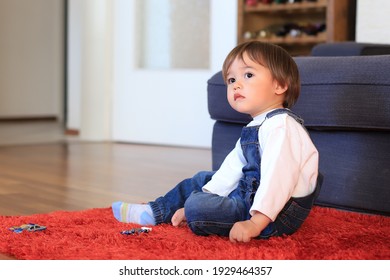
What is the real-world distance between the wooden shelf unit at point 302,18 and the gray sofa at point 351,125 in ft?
4.51

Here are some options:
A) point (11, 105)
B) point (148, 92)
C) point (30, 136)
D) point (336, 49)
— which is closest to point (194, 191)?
point (336, 49)

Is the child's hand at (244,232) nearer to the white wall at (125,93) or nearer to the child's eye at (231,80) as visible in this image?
the child's eye at (231,80)

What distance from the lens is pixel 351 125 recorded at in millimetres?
1770

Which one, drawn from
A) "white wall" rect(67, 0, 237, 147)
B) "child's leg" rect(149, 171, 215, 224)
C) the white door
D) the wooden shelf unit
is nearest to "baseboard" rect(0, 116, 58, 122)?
"white wall" rect(67, 0, 237, 147)

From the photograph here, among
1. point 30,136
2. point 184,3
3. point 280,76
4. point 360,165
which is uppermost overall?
point 184,3

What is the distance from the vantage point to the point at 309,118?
184cm

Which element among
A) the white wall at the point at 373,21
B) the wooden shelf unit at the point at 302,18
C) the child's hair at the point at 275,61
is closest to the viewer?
the child's hair at the point at 275,61

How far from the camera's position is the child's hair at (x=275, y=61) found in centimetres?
148

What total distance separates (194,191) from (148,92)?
2299mm

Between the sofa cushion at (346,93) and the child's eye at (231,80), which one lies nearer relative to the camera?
the child's eye at (231,80)

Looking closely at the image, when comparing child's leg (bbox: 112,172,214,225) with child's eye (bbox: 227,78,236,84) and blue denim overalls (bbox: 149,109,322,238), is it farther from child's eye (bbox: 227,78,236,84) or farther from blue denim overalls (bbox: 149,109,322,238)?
child's eye (bbox: 227,78,236,84)

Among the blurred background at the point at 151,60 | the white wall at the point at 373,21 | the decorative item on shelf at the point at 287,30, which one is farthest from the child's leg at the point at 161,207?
the decorative item on shelf at the point at 287,30

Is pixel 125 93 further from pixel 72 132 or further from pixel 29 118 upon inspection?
pixel 29 118

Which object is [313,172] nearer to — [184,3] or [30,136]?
[184,3]
